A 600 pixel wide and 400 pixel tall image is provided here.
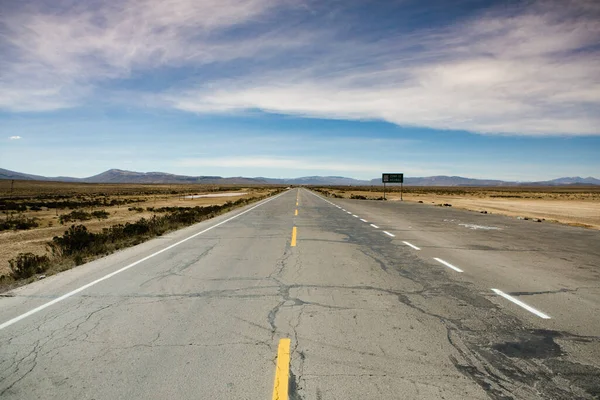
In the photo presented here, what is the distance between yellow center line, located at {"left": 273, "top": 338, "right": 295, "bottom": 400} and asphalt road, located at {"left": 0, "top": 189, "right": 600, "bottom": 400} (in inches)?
2.1

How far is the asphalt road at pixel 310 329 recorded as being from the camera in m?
3.43

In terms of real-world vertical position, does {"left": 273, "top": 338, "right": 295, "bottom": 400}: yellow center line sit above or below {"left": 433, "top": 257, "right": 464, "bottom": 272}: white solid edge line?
below

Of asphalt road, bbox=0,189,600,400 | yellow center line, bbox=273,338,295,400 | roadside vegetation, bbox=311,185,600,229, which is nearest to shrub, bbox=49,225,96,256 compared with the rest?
asphalt road, bbox=0,189,600,400

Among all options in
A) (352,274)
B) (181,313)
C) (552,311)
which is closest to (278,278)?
(352,274)

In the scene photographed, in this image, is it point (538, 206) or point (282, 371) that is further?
point (538, 206)

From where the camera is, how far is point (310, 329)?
472 cm

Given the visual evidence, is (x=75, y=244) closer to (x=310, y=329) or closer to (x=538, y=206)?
(x=310, y=329)

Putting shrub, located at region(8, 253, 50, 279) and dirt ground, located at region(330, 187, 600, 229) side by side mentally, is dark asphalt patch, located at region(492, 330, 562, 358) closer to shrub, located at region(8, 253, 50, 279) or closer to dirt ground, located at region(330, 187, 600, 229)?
shrub, located at region(8, 253, 50, 279)

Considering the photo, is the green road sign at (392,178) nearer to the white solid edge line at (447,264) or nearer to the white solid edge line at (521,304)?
the white solid edge line at (447,264)

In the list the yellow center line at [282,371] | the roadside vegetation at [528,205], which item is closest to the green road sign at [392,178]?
the roadside vegetation at [528,205]

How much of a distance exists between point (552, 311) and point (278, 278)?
455 centimetres

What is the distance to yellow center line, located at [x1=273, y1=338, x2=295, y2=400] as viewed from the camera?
325 cm

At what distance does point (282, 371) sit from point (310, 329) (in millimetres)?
1143

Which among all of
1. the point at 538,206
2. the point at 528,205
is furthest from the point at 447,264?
the point at 528,205
